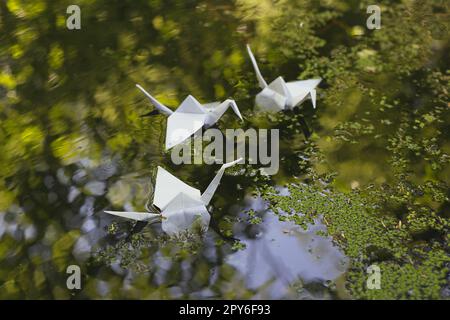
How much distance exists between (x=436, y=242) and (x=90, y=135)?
1.26 metres

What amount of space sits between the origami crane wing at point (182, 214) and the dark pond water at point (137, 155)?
0.13 feet

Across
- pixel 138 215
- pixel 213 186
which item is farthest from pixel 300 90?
pixel 138 215

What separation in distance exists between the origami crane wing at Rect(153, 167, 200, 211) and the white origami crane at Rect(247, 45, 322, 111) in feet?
1.90

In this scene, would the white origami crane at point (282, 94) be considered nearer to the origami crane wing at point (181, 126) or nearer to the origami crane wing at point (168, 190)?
the origami crane wing at point (181, 126)

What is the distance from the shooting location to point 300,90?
2.61 metres

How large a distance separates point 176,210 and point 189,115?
507 millimetres

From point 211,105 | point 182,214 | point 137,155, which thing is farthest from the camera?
point 211,105

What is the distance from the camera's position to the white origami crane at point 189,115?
2453mm

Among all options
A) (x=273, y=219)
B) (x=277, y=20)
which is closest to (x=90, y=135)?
(x=273, y=219)

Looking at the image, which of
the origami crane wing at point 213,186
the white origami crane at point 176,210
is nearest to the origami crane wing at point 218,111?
the origami crane wing at point 213,186

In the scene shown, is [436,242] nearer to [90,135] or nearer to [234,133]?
[234,133]

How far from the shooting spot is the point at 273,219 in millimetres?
2166

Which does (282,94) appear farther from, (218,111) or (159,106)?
(159,106)

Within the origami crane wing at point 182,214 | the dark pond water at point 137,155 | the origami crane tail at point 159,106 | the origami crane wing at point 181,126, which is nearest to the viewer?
the dark pond water at point 137,155
